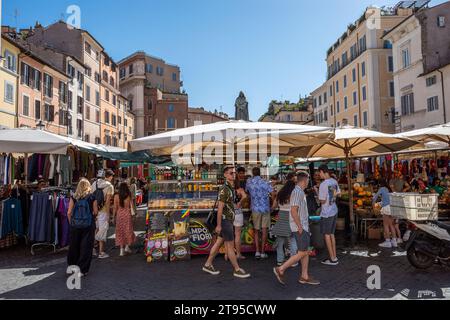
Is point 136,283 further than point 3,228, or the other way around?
point 3,228

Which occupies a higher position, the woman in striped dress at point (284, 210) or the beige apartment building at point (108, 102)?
the beige apartment building at point (108, 102)

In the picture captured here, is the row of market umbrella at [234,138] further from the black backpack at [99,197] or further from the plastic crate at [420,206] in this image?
the plastic crate at [420,206]

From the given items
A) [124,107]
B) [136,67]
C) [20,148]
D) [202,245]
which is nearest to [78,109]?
[124,107]

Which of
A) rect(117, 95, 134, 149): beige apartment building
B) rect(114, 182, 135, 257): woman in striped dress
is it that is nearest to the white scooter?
rect(114, 182, 135, 257): woman in striped dress

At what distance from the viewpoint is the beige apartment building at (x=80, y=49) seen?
120 ft

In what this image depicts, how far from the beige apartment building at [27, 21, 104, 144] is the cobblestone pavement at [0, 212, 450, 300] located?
32.2m

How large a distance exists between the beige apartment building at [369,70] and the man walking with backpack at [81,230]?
32.7 meters

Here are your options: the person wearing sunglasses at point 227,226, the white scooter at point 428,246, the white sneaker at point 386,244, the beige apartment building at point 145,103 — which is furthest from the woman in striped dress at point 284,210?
the beige apartment building at point 145,103

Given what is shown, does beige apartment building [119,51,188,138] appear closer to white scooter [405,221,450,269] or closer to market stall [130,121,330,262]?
market stall [130,121,330,262]

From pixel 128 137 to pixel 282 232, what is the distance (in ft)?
160

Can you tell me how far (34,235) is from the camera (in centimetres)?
801

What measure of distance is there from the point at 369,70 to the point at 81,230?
37.9 meters

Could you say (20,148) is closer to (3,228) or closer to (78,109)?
(3,228)

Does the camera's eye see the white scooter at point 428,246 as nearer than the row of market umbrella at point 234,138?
Yes
